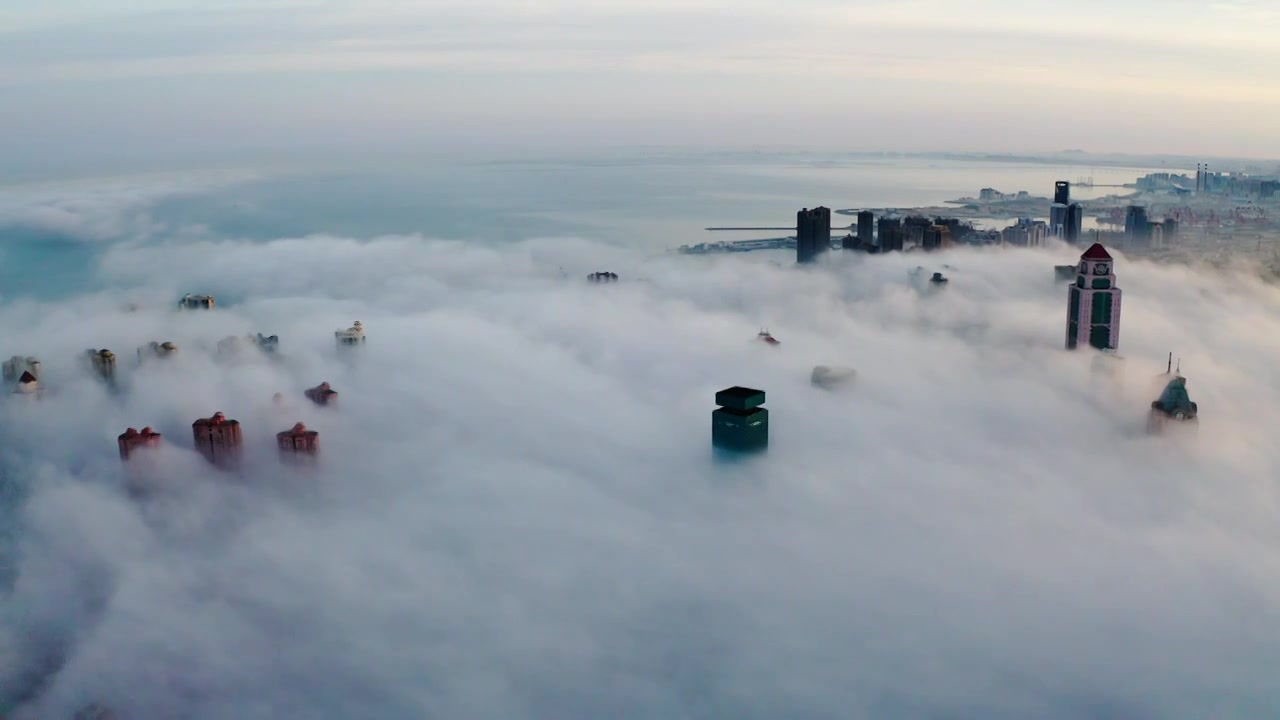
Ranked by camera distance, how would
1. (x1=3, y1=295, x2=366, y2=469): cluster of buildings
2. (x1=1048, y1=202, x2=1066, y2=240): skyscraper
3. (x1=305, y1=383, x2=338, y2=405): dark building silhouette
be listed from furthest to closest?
(x1=1048, y1=202, x2=1066, y2=240): skyscraper
(x1=305, y1=383, x2=338, y2=405): dark building silhouette
(x1=3, y1=295, x2=366, y2=469): cluster of buildings

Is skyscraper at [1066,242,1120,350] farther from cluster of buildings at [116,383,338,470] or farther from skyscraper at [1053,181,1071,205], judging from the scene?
cluster of buildings at [116,383,338,470]

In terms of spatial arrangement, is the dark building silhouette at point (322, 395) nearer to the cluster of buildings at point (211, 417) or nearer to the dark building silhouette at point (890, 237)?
the cluster of buildings at point (211, 417)

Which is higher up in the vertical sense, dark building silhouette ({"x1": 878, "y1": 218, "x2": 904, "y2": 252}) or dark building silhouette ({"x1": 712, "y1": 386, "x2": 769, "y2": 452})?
dark building silhouette ({"x1": 878, "y1": 218, "x2": 904, "y2": 252})

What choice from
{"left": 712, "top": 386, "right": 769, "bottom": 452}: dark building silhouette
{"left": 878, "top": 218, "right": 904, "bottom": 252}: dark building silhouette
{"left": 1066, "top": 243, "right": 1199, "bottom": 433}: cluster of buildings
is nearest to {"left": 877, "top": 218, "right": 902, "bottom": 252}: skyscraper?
{"left": 878, "top": 218, "right": 904, "bottom": 252}: dark building silhouette

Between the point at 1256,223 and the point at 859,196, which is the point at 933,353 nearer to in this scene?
the point at 1256,223

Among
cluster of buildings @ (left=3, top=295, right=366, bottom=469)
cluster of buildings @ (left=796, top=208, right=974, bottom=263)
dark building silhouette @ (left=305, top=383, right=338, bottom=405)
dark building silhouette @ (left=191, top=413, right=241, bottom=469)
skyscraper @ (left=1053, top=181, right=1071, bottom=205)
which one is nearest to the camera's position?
cluster of buildings @ (left=3, top=295, right=366, bottom=469)

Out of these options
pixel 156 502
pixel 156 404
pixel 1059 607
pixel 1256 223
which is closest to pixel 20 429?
pixel 156 404

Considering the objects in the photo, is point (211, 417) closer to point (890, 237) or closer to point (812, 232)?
point (812, 232)
